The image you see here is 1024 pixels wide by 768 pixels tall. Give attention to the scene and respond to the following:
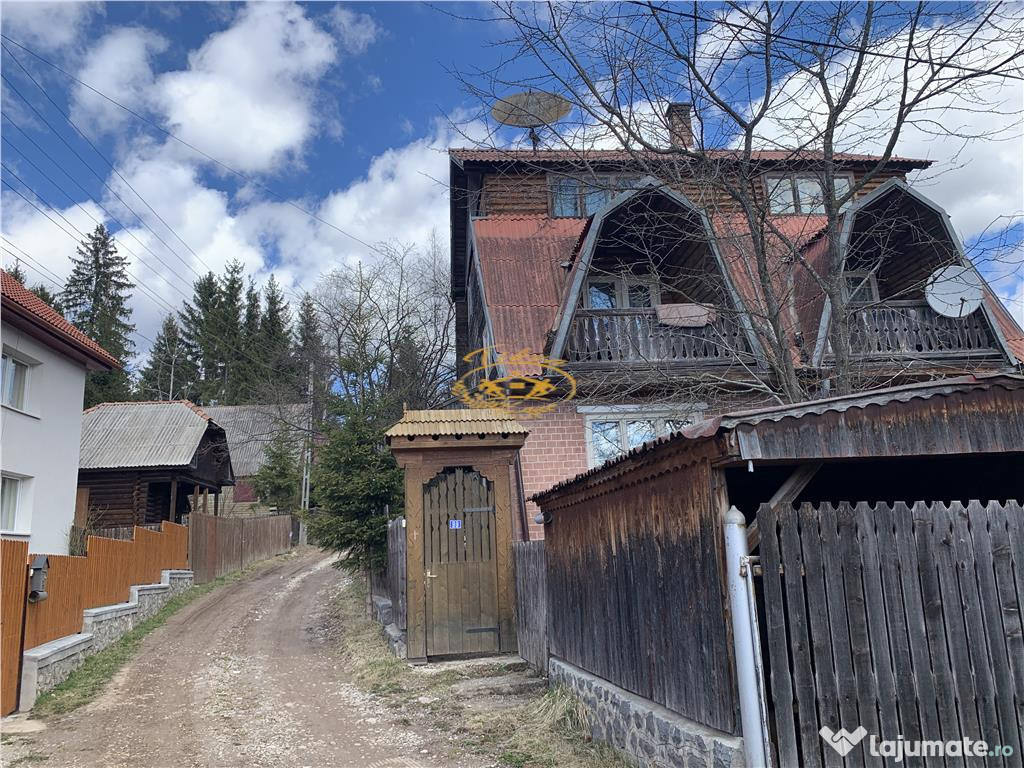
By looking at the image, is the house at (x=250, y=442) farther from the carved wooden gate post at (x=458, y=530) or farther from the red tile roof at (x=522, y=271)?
the carved wooden gate post at (x=458, y=530)

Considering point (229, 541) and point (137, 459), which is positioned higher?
point (137, 459)

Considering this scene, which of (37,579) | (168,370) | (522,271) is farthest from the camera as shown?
(168,370)

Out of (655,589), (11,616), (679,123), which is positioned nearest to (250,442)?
(11,616)

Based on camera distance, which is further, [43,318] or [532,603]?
[43,318]

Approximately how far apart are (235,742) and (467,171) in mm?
12651

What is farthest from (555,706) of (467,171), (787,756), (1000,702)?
(467,171)

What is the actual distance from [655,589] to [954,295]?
9.77 m

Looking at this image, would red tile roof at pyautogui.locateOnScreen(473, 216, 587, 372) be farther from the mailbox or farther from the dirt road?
the mailbox

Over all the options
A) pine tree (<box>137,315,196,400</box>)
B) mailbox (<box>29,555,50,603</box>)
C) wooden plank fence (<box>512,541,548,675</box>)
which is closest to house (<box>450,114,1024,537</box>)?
wooden plank fence (<box>512,541,548,675</box>)

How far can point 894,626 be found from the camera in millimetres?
4719

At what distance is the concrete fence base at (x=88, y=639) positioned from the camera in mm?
9086

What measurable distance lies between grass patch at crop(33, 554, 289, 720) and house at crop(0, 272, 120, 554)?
311 cm

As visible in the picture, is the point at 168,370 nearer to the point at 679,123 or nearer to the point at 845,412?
the point at 679,123

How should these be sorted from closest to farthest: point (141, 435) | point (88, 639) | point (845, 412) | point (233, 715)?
1. point (845, 412)
2. point (233, 715)
3. point (88, 639)
4. point (141, 435)
